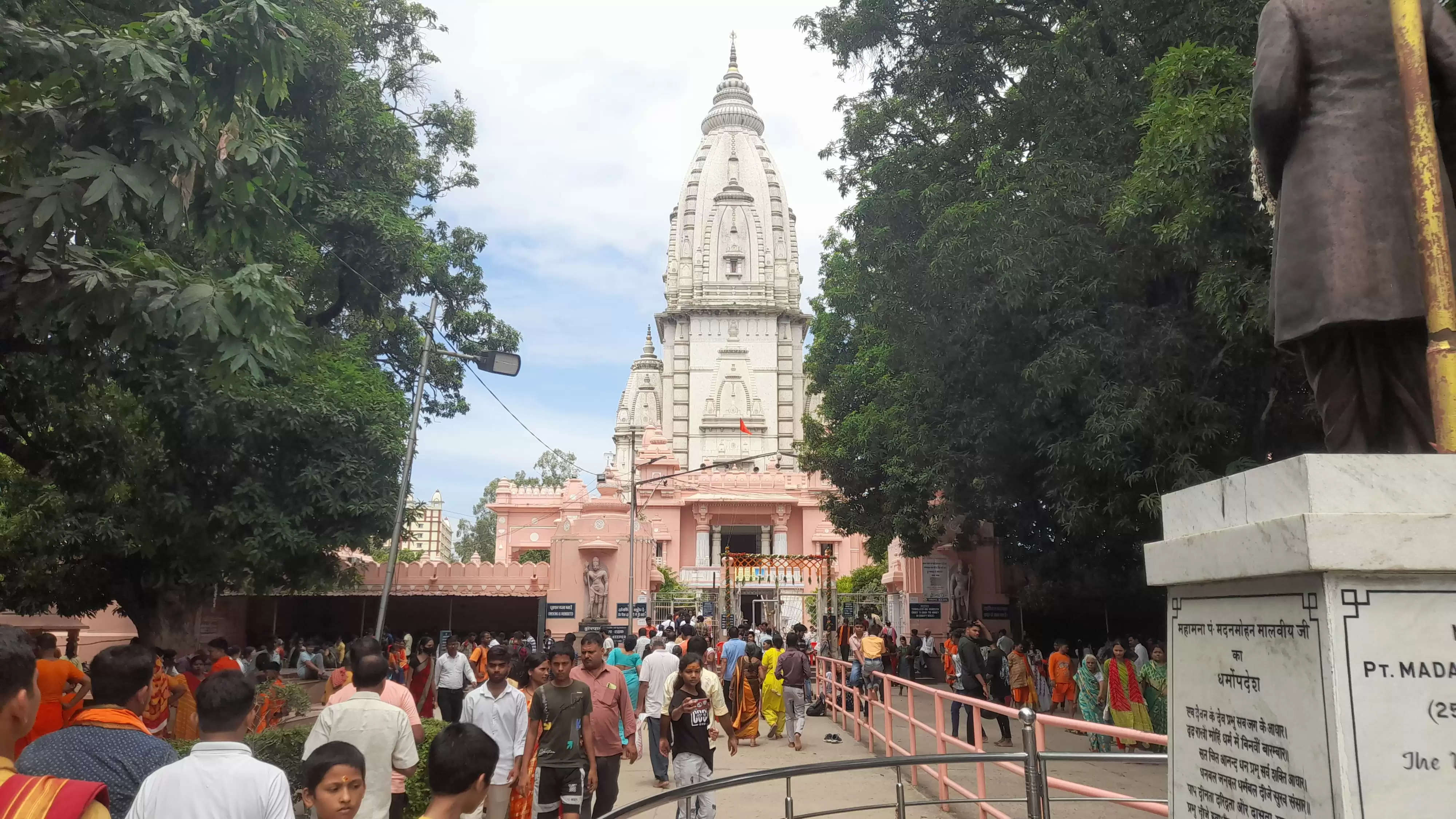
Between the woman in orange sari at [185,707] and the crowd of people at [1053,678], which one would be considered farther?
the crowd of people at [1053,678]

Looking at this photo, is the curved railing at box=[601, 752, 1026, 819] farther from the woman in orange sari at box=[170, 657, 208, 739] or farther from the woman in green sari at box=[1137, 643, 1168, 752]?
the woman in green sari at box=[1137, 643, 1168, 752]

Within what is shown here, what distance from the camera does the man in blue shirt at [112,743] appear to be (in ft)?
9.36

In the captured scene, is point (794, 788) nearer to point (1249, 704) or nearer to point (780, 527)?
point (1249, 704)

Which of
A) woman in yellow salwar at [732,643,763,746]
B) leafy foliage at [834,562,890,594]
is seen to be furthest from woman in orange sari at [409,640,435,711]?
leafy foliage at [834,562,890,594]

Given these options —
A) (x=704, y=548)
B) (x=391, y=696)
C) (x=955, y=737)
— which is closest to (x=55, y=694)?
(x=391, y=696)

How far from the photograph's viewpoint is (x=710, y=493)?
3694cm

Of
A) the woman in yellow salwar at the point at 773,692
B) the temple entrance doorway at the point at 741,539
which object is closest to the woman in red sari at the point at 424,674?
the woman in yellow salwar at the point at 773,692

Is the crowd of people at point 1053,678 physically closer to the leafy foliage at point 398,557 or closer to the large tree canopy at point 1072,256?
the large tree canopy at point 1072,256

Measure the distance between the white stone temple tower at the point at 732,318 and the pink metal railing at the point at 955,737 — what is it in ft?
124

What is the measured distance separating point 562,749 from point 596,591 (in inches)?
731

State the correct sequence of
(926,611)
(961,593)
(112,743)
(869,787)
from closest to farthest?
(112,743), (869,787), (961,593), (926,611)

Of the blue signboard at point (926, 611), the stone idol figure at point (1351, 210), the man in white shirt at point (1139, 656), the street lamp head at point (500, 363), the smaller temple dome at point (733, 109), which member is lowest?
the man in white shirt at point (1139, 656)

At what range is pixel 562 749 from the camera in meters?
5.47

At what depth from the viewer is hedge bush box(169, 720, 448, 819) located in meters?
6.85
